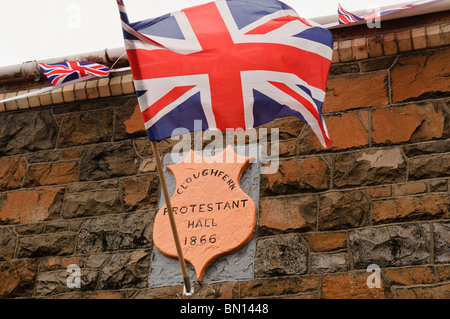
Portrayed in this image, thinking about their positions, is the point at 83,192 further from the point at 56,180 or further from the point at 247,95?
the point at 247,95

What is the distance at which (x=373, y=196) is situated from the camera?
416 cm

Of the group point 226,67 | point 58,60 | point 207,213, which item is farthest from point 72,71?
point 226,67

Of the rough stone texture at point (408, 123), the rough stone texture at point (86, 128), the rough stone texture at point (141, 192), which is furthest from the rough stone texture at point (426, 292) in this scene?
the rough stone texture at point (86, 128)

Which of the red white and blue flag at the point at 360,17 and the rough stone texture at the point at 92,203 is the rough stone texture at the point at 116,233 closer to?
the rough stone texture at the point at 92,203

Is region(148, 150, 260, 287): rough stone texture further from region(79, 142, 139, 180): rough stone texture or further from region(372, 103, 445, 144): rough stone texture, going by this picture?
region(372, 103, 445, 144): rough stone texture

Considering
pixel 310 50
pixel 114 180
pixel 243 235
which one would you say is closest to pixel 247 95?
pixel 310 50

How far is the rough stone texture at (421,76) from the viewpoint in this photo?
439 centimetres

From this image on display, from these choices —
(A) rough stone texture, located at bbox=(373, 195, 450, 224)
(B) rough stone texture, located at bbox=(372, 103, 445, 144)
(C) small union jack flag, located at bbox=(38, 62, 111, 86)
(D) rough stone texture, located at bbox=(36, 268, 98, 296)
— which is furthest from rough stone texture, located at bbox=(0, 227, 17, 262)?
(B) rough stone texture, located at bbox=(372, 103, 445, 144)

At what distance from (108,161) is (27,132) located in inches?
32.9

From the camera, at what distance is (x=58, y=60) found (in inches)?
202

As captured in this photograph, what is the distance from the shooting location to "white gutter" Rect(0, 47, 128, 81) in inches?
199

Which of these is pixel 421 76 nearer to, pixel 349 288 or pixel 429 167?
pixel 429 167
